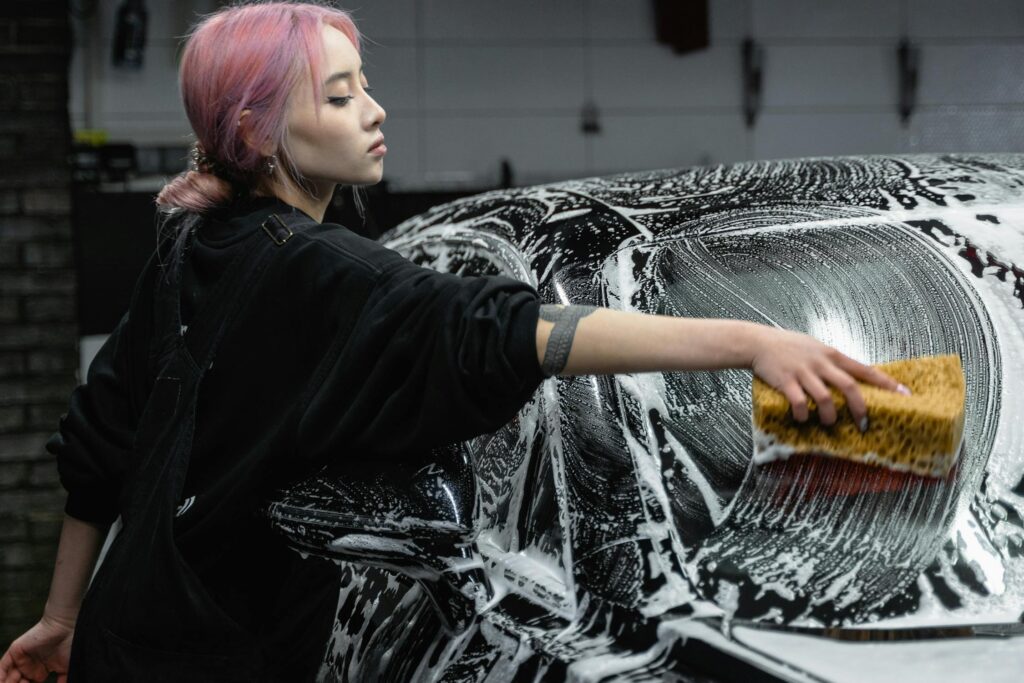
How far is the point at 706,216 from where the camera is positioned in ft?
5.08

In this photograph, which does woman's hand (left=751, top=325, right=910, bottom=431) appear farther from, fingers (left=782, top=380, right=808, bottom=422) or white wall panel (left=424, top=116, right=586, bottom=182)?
white wall panel (left=424, top=116, right=586, bottom=182)

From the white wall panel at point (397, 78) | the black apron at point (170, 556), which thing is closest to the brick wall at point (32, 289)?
the white wall panel at point (397, 78)

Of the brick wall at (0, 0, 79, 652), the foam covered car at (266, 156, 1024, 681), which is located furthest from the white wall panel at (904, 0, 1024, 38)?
the foam covered car at (266, 156, 1024, 681)

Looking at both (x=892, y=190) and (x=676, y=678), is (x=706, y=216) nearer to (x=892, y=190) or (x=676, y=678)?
(x=892, y=190)

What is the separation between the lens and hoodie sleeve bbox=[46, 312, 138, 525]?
4.34 feet

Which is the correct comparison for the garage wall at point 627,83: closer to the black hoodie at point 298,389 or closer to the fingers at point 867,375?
the black hoodie at point 298,389

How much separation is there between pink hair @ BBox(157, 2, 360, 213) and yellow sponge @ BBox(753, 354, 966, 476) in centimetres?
55

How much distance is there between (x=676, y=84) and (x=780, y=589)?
4.22 metres

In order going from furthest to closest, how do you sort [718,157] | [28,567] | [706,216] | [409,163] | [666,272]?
→ 1. [718,157]
2. [409,163]
3. [28,567]
4. [706,216]
5. [666,272]

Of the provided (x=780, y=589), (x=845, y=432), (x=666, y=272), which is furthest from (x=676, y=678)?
(x=666, y=272)

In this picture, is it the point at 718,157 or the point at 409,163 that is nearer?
the point at 409,163

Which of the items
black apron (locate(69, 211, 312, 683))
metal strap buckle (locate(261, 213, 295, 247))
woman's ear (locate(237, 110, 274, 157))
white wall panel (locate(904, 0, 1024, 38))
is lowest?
black apron (locate(69, 211, 312, 683))

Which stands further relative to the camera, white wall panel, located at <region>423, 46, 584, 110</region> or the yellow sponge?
white wall panel, located at <region>423, 46, 584, 110</region>

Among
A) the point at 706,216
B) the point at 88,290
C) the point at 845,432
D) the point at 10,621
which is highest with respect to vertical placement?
the point at 706,216
